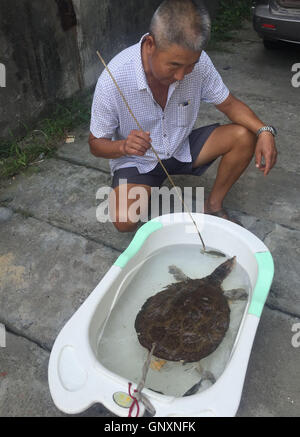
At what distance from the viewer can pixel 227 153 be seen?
7.72 feet

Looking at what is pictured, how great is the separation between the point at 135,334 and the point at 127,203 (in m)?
0.75

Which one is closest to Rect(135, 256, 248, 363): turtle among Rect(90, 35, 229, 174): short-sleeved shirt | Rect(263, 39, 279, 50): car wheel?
Rect(90, 35, 229, 174): short-sleeved shirt

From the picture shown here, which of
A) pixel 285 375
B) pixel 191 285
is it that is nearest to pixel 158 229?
pixel 191 285

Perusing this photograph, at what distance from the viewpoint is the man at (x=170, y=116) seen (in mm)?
1680

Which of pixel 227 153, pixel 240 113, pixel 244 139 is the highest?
pixel 240 113

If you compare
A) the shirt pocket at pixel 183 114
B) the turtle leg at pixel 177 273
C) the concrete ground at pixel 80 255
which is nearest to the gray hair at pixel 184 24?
the shirt pocket at pixel 183 114

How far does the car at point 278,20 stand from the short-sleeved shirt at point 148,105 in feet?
7.01

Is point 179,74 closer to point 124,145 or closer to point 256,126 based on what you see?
point 124,145

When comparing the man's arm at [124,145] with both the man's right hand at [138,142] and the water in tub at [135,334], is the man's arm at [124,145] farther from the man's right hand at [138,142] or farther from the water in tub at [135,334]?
the water in tub at [135,334]

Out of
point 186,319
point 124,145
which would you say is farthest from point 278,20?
point 186,319

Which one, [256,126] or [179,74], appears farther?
[256,126]

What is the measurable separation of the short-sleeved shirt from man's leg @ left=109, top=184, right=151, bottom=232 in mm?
125

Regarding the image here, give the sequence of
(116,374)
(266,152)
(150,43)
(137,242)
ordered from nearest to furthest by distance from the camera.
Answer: (116,374), (150,43), (137,242), (266,152)
